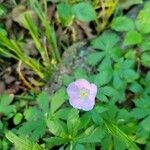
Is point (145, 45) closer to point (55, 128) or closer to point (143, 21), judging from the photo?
point (143, 21)

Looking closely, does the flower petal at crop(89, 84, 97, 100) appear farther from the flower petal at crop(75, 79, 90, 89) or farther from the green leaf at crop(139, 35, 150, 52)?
the green leaf at crop(139, 35, 150, 52)

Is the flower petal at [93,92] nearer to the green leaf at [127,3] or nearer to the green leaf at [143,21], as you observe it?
the green leaf at [143,21]

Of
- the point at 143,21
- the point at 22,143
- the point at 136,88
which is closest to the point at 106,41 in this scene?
the point at 143,21

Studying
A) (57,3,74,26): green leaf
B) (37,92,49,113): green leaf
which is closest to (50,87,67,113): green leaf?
(37,92,49,113): green leaf

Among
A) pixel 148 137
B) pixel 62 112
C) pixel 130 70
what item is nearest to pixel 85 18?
pixel 130 70

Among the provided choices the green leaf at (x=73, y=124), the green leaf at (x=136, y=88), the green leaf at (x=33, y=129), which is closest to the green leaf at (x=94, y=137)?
the green leaf at (x=73, y=124)

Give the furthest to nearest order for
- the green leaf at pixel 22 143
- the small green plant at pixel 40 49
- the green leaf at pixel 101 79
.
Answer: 1. the small green plant at pixel 40 49
2. the green leaf at pixel 101 79
3. the green leaf at pixel 22 143
